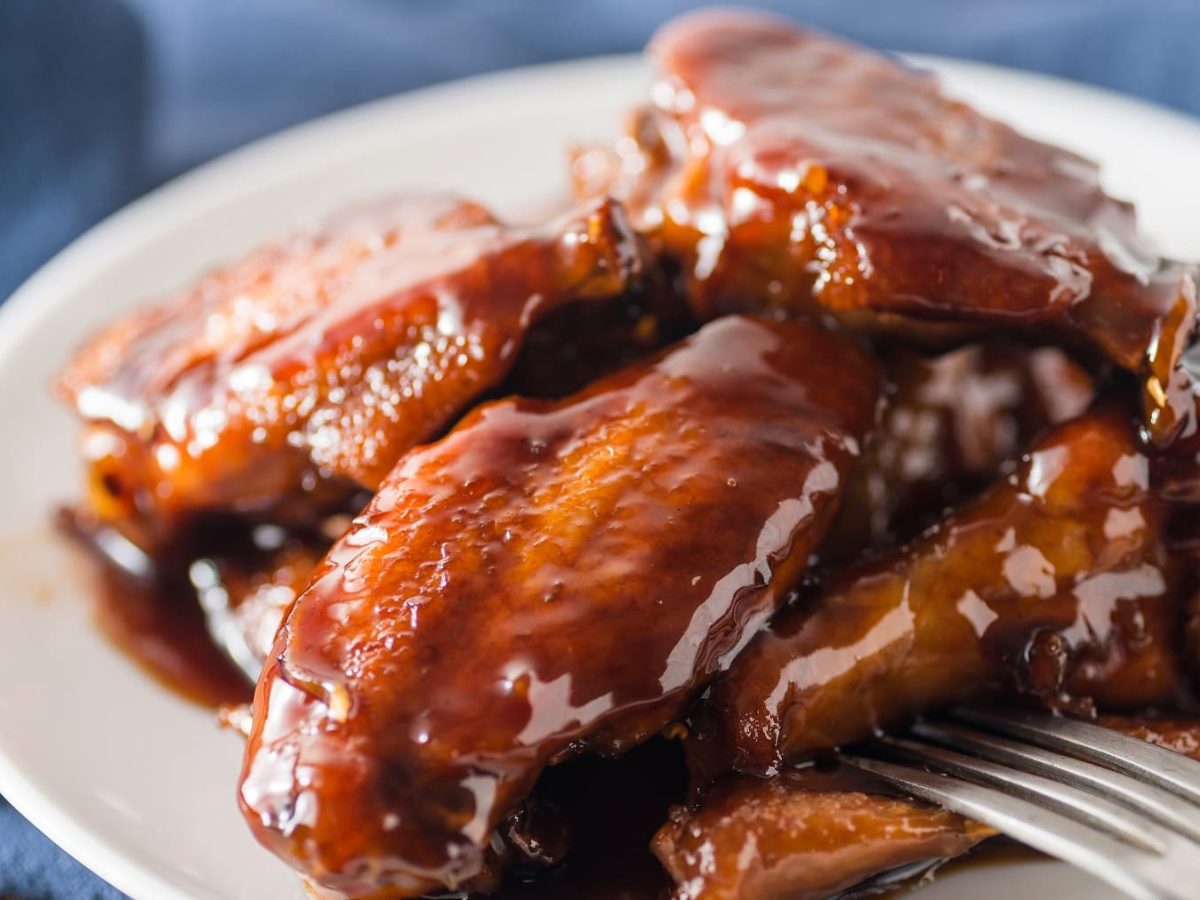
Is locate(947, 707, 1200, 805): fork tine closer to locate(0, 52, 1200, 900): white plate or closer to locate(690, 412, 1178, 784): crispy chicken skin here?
locate(690, 412, 1178, 784): crispy chicken skin

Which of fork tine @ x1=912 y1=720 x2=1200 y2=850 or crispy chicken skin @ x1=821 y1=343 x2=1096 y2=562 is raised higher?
crispy chicken skin @ x1=821 y1=343 x2=1096 y2=562

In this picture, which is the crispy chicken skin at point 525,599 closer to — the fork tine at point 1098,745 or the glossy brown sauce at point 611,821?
the glossy brown sauce at point 611,821

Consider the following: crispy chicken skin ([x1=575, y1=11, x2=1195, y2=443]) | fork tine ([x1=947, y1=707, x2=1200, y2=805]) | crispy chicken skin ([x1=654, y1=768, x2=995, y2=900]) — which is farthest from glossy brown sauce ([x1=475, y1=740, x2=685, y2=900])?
crispy chicken skin ([x1=575, y1=11, x2=1195, y2=443])

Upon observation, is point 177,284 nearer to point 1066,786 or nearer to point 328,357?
point 328,357

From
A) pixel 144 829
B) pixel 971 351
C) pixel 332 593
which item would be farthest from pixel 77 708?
pixel 971 351

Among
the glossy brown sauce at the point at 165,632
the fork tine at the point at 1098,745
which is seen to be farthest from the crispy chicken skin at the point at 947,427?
the glossy brown sauce at the point at 165,632

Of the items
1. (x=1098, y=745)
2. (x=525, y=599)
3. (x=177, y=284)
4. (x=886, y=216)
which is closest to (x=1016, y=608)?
(x=1098, y=745)
